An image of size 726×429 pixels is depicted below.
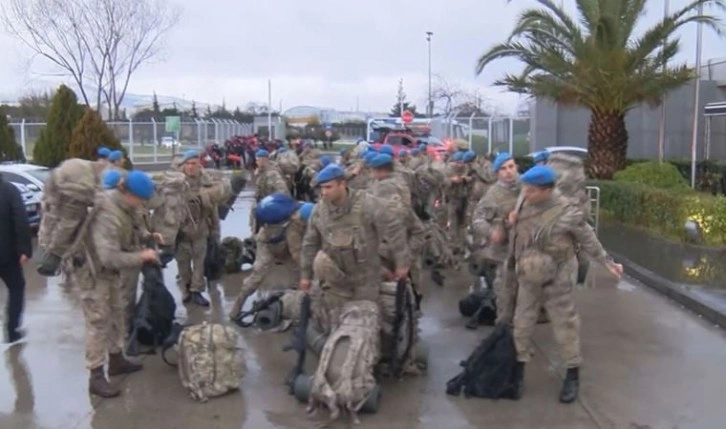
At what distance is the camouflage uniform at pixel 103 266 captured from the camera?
578 centimetres

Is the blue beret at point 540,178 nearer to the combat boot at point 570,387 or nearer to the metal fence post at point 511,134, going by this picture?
the combat boot at point 570,387

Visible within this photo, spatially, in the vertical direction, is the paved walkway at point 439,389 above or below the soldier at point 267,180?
below

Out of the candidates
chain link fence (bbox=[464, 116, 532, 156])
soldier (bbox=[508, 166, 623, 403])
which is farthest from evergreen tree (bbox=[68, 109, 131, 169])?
soldier (bbox=[508, 166, 623, 403])

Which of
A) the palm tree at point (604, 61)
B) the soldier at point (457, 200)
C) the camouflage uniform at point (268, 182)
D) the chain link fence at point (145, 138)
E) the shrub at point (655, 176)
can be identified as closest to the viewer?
the camouflage uniform at point (268, 182)

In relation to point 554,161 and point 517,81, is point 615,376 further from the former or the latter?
point 517,81

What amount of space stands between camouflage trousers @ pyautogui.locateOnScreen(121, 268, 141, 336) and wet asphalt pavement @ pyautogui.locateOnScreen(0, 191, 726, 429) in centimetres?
47

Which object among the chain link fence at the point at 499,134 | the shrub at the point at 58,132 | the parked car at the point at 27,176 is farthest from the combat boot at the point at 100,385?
the chain link fence at the point at 499,134

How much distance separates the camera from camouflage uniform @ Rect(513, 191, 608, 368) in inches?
227

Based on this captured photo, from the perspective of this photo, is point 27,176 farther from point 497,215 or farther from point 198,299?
point 497,215

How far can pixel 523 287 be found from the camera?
233 inches

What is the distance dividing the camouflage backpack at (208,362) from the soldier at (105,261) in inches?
21.6

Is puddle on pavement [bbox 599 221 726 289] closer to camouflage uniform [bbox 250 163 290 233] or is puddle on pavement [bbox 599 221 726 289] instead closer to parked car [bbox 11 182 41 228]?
camouflage uniform [bbox 250 163 290 233]

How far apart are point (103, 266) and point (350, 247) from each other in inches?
68.1

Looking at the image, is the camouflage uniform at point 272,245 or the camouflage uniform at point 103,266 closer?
the camouflage uniform at point 103,266
